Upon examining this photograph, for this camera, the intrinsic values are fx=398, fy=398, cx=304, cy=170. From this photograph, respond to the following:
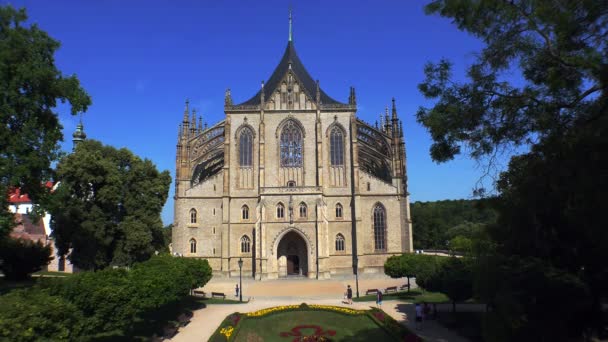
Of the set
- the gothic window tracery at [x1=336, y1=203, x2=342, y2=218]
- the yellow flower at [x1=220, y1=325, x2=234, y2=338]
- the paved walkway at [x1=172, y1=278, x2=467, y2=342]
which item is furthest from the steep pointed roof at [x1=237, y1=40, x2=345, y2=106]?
the yellow flower at [x1=220, y1=325, x2=234, y2=338]

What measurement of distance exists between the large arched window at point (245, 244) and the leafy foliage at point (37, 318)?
30.4 meters

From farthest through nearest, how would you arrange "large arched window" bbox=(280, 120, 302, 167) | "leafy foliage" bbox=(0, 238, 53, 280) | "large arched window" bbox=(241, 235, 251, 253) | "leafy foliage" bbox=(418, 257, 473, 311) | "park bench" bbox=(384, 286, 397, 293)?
1. "large arched window" bbox=(280, 120, 302, 167)
2. "large arched window" bbox=(241, 235, 251, 253)
3. "leafy foliage" bbox=(0, 238, 53, 280)
4. "park bench" bbox=(384, 286, 397, 293)
5. "leafy foliage" bbox=(418, 257, 473, 311)

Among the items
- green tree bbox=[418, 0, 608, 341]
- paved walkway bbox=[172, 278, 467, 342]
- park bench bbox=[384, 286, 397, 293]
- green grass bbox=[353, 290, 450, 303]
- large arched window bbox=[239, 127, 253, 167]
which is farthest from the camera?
large arched window bbox=[239, 127, 253, 167]

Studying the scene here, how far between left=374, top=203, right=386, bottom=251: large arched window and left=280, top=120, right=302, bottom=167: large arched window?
412 inches


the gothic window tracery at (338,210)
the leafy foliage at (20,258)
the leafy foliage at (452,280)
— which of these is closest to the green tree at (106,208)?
the leafy foliage at (20,258)

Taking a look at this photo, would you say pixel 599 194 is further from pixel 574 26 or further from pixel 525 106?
pixel 574 26

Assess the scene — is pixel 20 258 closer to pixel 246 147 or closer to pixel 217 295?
pixel 217 295

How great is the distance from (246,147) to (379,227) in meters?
17.9

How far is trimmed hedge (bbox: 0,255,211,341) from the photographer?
1251 centimetres

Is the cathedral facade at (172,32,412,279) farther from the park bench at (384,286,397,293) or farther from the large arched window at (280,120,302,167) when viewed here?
the park bench at (384,286,397,293)

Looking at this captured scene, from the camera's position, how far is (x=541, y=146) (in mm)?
8688

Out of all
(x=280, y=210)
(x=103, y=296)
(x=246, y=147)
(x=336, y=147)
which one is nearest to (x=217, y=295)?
(x=280, y=210)

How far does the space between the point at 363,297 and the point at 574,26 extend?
1057 inches

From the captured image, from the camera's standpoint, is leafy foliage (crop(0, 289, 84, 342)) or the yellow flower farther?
the yellow flower
